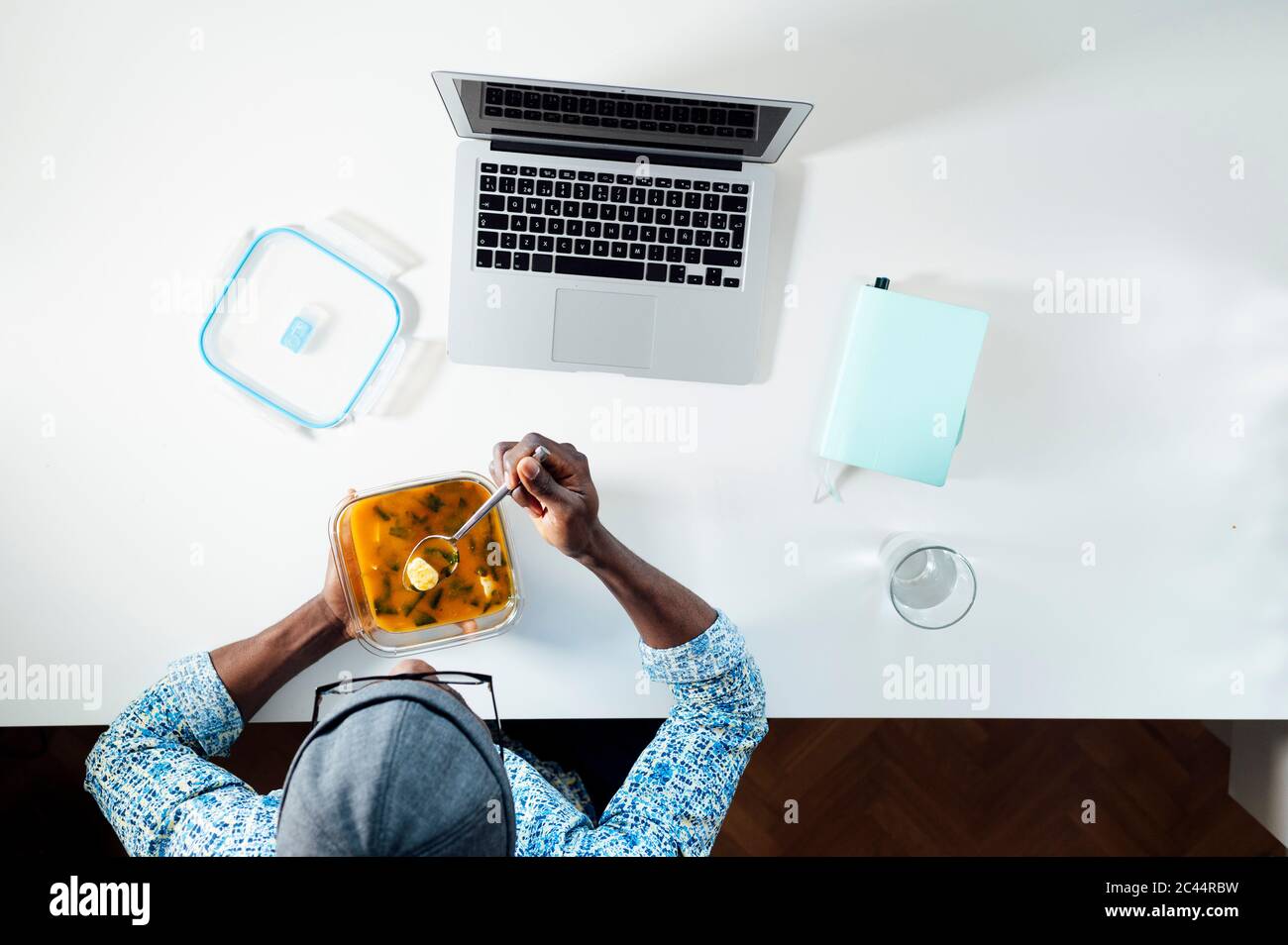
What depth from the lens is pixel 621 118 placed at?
3.09 feet

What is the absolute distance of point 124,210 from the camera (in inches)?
38.2

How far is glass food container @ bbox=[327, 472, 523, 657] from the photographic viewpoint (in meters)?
0.96

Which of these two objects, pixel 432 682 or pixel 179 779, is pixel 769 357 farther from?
pixel 179 779

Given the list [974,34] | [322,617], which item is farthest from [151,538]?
[974,34]

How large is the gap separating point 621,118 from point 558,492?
16.9 inches

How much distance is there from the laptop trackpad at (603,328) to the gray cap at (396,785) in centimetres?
42

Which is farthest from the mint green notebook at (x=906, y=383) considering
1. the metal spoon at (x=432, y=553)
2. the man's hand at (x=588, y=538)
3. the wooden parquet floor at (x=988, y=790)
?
the wooden parquet floor at (x=988, y=790)

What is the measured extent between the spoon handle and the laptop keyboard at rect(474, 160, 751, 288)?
23cm

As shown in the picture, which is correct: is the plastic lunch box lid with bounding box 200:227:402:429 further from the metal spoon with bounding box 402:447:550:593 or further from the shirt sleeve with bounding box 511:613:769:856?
the shirt sleeve with bounding box 511:613:769:856

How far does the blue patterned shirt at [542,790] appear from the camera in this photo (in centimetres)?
91

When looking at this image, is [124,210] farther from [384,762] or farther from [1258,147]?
[1258,147]

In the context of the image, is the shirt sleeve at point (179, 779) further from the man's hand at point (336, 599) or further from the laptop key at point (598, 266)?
the laptop key at point (598, 266)

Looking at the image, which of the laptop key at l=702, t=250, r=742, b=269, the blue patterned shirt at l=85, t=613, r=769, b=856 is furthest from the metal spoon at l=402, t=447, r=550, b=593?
the laptop key at l=702, t=250, r=742, b=269
